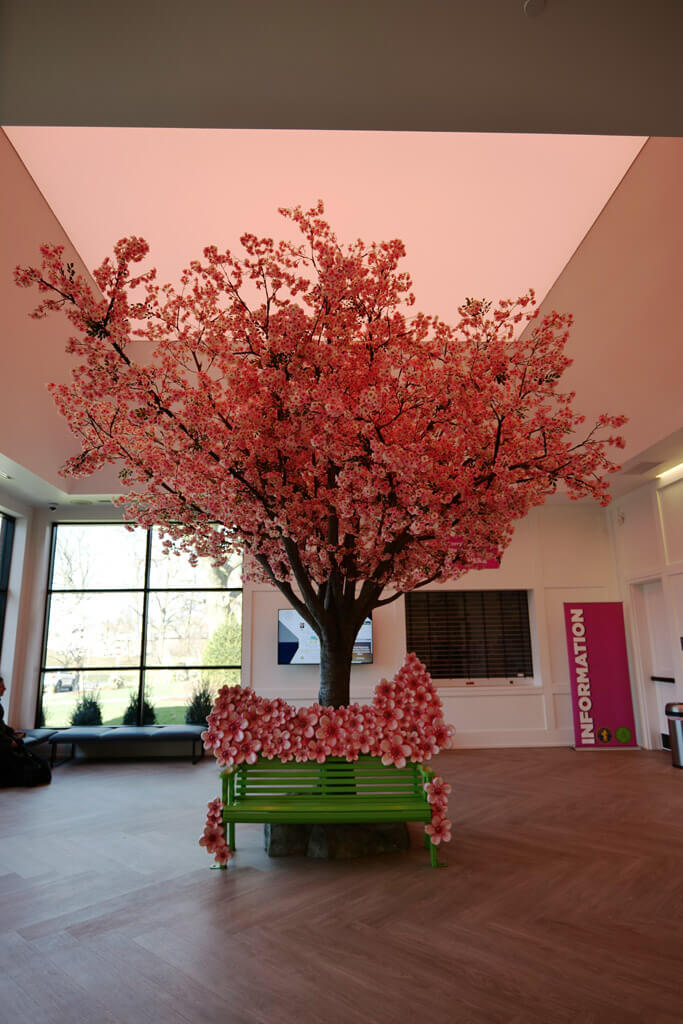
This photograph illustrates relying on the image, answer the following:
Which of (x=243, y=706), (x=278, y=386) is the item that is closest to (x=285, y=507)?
(x=278, y=386)

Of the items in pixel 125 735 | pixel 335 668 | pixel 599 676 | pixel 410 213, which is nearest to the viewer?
pixel 335 668

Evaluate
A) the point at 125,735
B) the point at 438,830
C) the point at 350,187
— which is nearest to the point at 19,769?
the point at 125,735

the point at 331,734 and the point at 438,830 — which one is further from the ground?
the point at 331,734

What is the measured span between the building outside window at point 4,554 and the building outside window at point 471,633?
224 inches

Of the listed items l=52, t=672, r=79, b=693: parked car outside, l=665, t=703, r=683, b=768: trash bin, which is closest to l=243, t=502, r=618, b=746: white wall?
l=665, t=703, r=683, b=768: trash bin

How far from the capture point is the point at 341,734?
3.55 m

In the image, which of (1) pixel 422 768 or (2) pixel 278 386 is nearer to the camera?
(2) pixel 278 386

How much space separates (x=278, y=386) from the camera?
9.24 feet

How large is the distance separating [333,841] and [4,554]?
696 centimetres

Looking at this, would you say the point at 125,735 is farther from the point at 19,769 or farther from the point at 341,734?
the point at 341,734

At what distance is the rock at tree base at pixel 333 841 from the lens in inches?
→ 149

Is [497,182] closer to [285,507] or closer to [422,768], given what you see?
[285,507]

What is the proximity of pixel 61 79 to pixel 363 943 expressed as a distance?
3.59m

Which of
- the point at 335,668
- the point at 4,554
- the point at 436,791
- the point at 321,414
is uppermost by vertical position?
the point at 4,554
